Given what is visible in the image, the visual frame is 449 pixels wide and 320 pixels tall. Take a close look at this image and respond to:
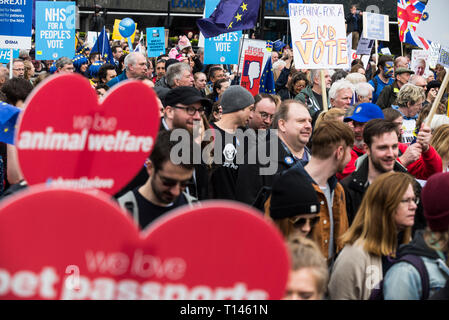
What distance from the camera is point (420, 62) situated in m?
13.8

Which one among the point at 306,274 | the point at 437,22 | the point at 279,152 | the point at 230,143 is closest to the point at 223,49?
the point at 437,22

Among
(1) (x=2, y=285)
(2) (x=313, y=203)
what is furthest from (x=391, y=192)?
(1) (x=2, y=285)

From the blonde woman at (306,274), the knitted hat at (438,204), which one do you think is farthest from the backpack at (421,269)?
the blonde woman at (306,274)

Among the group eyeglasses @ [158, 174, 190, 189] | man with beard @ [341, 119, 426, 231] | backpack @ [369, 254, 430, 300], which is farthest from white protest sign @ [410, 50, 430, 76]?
eyeglasses @ [158, 174, 190, 189]

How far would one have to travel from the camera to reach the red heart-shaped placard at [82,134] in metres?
2.51

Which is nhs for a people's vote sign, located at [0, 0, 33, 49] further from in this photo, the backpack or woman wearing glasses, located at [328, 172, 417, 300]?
the backpack

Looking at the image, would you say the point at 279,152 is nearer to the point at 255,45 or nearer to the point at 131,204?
the point at 131,204

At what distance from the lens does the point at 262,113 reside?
6.75 meters

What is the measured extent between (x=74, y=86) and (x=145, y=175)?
1949 mm

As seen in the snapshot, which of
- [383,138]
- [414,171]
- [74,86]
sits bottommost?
[414,171]

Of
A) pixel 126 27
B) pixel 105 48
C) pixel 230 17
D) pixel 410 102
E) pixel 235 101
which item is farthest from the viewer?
pixel 126 27

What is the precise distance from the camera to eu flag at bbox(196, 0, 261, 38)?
9438 mm

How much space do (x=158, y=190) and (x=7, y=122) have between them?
5.10ft
